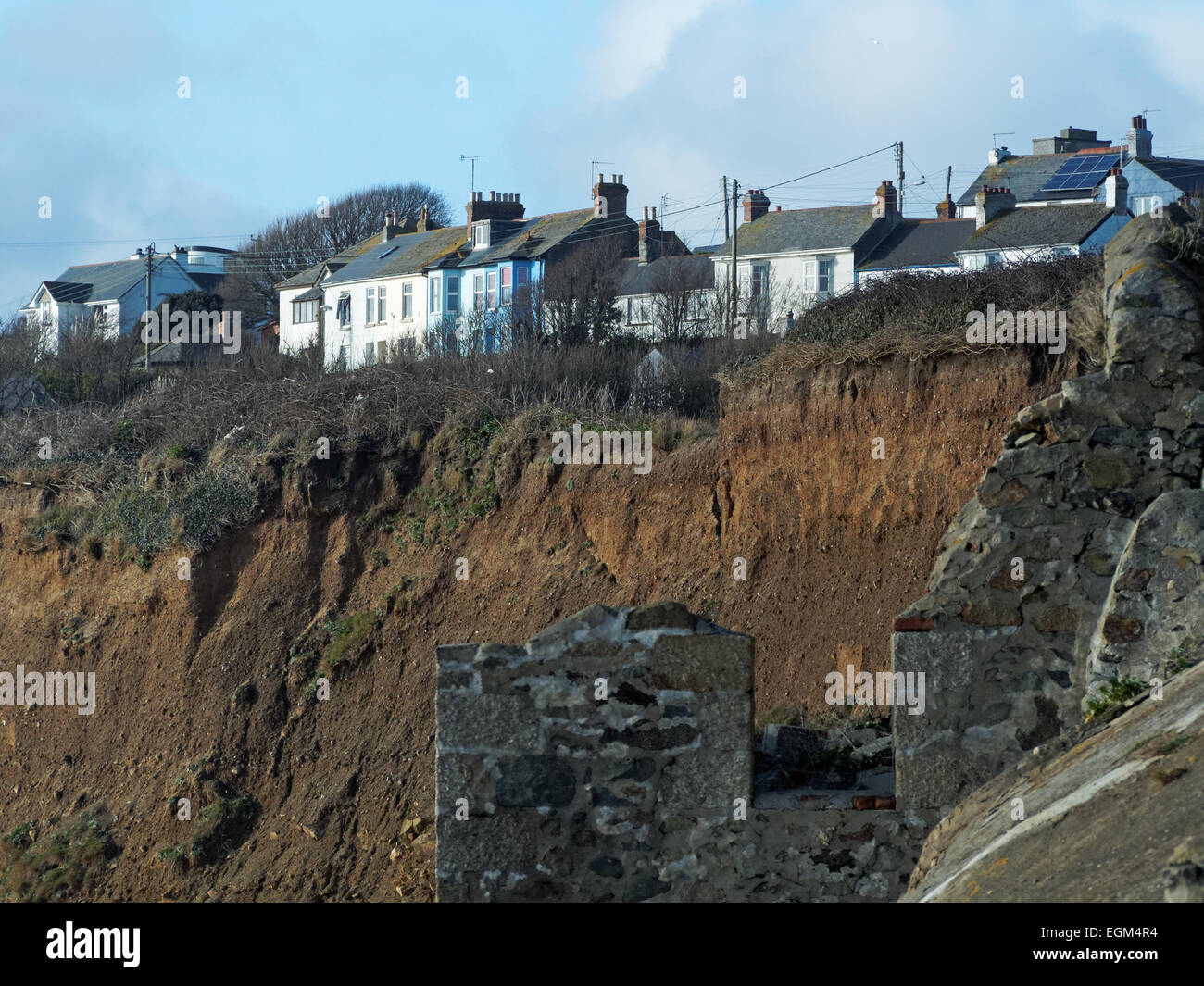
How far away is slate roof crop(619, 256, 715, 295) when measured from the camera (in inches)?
1501

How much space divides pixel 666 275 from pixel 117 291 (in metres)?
33.0

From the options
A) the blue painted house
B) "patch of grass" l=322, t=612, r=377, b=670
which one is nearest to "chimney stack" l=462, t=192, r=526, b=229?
the blue painted house

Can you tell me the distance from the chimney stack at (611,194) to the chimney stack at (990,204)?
12.4 meters

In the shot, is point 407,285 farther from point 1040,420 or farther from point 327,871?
point 1040,420

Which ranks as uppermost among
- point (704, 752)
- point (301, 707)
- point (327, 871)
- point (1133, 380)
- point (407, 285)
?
point (407, 285)

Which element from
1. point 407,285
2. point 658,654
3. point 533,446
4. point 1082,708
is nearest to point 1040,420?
point 1082,708

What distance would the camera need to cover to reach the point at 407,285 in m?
46.1

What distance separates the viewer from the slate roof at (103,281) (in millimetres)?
63406

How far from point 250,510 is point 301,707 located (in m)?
3.43

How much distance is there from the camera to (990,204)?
37.2m

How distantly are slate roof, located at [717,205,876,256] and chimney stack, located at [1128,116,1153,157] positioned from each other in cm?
972

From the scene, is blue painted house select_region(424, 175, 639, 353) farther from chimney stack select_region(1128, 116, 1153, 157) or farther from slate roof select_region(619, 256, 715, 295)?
chimney stack select_region(1128, 116, 1153, 157)

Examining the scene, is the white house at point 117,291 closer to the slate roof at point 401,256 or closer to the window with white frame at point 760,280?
the slate roof at point 401,256

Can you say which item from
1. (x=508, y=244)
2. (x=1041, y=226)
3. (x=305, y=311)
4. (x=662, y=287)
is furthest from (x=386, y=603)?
(x=305, y=311)
